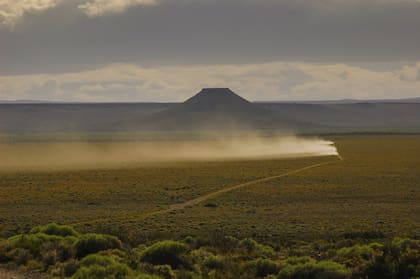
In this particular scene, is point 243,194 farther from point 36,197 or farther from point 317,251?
point 317,251

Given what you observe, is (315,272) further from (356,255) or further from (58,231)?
(58,231)

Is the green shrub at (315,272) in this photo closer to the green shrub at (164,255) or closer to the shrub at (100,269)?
the green shrub at (164,255)

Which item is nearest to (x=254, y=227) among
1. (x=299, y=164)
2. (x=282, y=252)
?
(x=282, y=252)

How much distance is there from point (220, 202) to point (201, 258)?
23.7 metres

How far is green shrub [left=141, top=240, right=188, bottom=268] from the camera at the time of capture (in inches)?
824

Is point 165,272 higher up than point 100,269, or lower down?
lower down

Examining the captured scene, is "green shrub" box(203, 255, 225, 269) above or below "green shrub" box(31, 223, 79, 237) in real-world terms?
below

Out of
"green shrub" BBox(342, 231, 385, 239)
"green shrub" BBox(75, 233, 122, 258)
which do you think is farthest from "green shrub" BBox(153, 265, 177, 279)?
"green shrub" BBox(342, 231, 385, 239)

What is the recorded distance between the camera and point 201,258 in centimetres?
2195

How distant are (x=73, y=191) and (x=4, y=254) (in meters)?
33.2

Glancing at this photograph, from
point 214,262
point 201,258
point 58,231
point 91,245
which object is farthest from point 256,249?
point 58,231

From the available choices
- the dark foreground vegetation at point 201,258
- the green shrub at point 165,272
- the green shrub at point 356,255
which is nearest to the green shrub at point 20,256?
the dark foreground vegetation at point 201,258

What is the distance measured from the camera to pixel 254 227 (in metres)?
32.0

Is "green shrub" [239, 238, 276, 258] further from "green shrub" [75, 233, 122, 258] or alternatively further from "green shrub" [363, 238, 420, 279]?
"green shrub" [363, 238, 420, 279]
